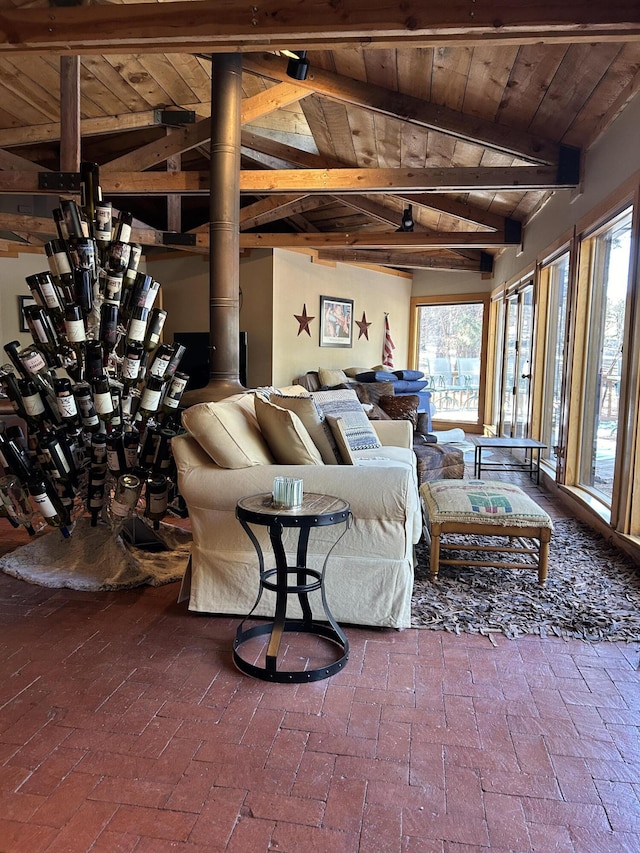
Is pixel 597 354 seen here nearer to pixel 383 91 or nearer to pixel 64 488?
pixel 383 91

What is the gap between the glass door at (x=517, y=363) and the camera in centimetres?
675

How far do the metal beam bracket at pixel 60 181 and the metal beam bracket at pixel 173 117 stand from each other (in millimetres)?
1609

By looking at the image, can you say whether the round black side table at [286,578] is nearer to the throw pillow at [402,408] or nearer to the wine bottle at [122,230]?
the wine bottle at [122,230]

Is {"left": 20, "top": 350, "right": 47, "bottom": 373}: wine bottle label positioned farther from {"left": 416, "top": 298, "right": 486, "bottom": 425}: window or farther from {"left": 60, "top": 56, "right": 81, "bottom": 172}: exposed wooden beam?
{"left": 416, "top": 298, "right": 486, "bottom": 425}: window

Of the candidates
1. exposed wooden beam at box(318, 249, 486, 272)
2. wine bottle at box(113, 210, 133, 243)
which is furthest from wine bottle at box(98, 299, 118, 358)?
exposed wooden beam at box(318, 249, 486, 272)

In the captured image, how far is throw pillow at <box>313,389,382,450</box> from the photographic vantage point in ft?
12.1

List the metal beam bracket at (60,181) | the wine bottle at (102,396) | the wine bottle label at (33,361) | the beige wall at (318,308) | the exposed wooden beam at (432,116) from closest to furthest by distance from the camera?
1. the wine bottle label at (33,361)
2. the wine bottle at (102,396)
3. the metal beam bracket at (60,181)
4. the exposed wooden beam at (432,116)
5. the beige wall at (318,308)

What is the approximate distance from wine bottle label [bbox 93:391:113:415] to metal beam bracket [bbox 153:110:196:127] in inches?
161

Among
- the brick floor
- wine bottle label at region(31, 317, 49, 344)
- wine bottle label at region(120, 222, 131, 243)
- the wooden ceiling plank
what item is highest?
the wooden ceiling plank

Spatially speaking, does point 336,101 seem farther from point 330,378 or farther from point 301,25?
point 330,378

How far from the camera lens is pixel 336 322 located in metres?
8.66

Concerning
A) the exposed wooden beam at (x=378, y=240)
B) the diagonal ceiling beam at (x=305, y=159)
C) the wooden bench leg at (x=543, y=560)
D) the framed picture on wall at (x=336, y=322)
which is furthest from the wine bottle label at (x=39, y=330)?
the framed picture on wall at (x=336, y=322)

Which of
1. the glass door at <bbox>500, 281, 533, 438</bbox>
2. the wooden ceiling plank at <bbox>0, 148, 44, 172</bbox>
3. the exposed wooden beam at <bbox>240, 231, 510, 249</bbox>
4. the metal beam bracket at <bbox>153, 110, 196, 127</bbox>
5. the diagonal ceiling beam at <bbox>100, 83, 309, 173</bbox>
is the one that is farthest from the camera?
the exposed wooden beam at <bbox>240, 231, 510, 249</bbox>

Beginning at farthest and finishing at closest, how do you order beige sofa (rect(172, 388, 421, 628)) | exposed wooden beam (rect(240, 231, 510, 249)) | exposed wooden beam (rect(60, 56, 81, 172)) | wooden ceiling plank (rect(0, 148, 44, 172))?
exposed wooden beam (rect(240, 231, 510, 249)) → wooden ceiling plank (rect(0, 148, 44, 172)) → exposed wooden beam (rect(60, 56, 81, 172)) → beige sofa (rect(172, 388, 421, 628))
